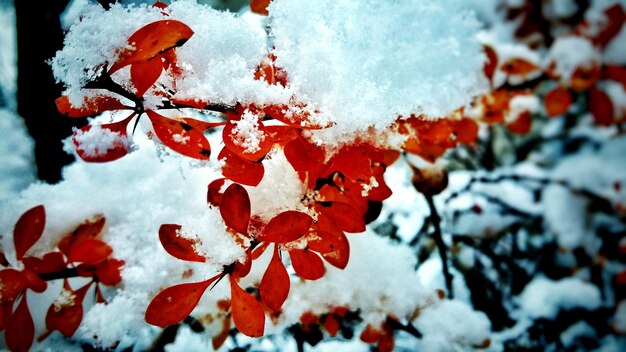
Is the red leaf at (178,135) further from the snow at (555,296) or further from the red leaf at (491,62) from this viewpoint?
the snow at (555,296)

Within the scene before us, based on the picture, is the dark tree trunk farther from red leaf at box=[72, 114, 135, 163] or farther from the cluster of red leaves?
Result: red leaf at box=[72, 114, 135, 163]

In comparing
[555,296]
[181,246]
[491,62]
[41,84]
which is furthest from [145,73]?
[555,296]

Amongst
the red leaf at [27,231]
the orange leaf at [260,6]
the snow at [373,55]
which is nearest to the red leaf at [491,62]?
the snow at [373,55]

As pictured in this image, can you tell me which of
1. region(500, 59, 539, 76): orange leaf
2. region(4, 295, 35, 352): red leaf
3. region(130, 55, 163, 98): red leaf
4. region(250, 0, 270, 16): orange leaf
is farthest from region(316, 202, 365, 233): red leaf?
region(500, 59, 539, 76): orange leaf

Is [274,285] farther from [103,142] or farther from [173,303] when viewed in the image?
[103,142]

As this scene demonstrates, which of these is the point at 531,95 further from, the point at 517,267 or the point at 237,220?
the point at 237,220

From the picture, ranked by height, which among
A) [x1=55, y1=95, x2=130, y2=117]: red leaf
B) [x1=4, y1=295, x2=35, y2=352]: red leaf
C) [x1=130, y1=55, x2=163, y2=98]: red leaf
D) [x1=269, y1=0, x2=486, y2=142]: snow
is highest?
[x1=269, y1=0, x2=486, y2=142]: snow
